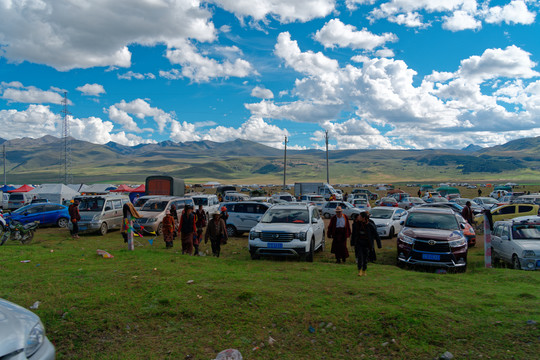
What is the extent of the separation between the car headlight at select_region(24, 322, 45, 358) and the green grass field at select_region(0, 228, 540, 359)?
3.72 ft

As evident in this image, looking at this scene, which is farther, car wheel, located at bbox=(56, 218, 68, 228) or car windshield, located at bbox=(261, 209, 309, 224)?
car wheel, located at bbox=(56, 218, 68, 228)

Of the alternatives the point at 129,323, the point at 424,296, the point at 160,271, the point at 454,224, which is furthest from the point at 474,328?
the point at 454,224

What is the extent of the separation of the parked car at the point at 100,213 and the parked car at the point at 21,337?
1518 centimetres

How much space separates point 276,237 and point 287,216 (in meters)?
1.37

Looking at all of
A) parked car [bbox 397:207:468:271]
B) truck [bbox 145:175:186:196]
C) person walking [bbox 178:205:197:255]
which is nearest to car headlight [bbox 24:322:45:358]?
person walking [bbox 178:205:197:255]

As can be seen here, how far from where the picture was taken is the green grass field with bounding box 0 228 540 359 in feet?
16.3

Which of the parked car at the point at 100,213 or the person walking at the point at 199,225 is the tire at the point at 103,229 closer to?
the parked car at the point at 100,213

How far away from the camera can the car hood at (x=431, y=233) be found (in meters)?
10.7

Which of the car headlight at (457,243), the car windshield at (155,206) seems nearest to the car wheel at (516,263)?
the car headlight at (457,243)

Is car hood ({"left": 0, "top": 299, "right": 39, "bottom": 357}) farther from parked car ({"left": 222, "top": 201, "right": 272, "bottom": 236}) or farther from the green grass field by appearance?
parked car ({"left": 222, "top": 201, "right": 272, "bottom": 236})

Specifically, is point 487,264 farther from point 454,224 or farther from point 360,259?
point 360,259

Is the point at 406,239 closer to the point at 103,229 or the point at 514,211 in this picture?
the point at 514,211

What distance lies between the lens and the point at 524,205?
19.6 meters

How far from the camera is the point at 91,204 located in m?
19.4
